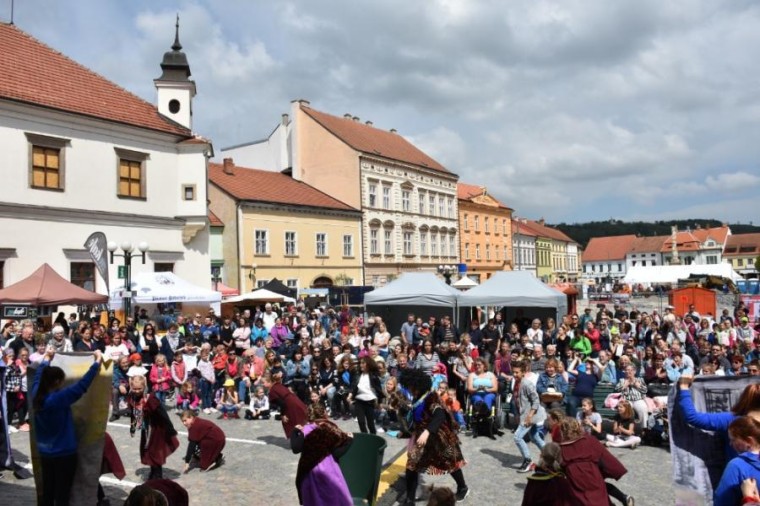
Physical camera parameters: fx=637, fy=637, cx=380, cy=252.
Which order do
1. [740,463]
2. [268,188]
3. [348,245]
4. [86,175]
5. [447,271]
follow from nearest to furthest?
1. [740,463]
2. [86,175]
3. [447,271]
4. [268,188]
5. [348,245]

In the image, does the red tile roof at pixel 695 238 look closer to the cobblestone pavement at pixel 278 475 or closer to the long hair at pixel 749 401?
the cobblestone pavement at pixel 278 475

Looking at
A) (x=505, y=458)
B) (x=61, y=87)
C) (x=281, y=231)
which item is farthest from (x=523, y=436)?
(x=281, y=231)

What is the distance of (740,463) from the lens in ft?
13.5

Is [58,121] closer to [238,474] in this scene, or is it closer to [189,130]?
[189,130]

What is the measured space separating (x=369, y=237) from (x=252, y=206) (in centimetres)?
1102

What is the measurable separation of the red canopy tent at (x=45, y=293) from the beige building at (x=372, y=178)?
28875 mm

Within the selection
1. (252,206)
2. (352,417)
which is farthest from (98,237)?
(252,206)

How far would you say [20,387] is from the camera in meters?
11.3

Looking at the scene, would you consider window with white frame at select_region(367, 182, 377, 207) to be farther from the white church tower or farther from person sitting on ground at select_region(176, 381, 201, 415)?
person sitting on ground at select_region(176, 381, 201, 415)

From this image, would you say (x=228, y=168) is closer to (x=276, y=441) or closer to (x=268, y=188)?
(x=268, y=188)

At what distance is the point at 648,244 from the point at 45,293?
126m

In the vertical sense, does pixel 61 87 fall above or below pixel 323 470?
above

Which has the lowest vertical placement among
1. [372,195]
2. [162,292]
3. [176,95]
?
[162,292]

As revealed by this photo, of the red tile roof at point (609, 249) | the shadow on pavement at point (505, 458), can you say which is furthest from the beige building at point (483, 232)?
the red tile roof at point (609, 249)
